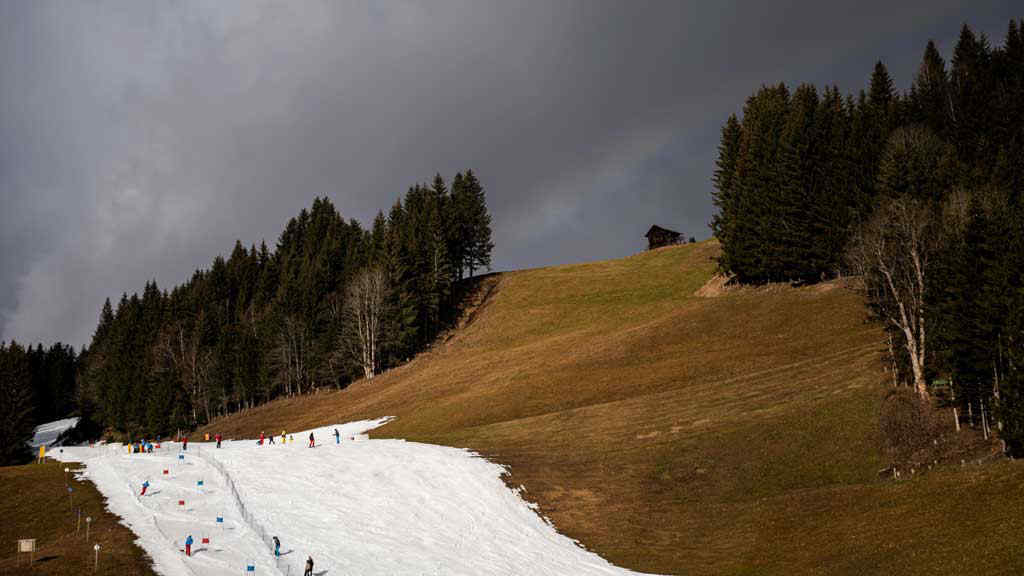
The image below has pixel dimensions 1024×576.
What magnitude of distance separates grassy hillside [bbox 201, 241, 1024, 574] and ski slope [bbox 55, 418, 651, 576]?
315 centimetres

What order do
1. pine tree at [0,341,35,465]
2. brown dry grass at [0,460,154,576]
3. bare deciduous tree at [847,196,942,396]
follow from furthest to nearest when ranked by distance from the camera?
1. pine tree at [0,341,35,465]
2. bare deciduous tree at [847,196,942,396]
3. brown dry grass at [0,460,154,576]

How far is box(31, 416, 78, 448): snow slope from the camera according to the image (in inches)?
5069

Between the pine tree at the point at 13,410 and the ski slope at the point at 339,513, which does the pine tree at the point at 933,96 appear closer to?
the ski slope at the point at 339,513

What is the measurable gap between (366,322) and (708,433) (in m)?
64.0

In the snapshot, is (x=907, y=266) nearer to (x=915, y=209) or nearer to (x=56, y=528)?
(x=915, y=209)

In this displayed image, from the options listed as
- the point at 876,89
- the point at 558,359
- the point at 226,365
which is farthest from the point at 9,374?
the point at 876,89

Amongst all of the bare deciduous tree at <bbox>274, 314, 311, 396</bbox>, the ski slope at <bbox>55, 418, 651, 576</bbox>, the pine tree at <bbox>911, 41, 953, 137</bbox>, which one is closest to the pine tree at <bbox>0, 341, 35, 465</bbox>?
the bare deciduous tree at <bbox>274, 314, 311, 396</bbox>

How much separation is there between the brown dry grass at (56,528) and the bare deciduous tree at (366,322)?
52.2m

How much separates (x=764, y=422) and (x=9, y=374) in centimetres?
9263

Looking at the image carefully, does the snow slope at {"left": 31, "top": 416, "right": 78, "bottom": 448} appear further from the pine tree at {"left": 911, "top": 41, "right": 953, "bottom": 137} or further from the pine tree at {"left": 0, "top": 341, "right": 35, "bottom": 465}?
the pine tree at {"left": 911, "top": 41, "right": 953, "bottom": 137}

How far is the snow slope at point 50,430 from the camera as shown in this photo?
422ft

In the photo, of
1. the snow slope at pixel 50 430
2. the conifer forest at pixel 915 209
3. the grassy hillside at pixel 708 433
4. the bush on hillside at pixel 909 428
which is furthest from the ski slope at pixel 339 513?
the snow slope at pixel 50 430

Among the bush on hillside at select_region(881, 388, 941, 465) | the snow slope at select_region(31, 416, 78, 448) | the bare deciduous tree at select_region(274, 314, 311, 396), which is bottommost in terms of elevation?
the snow slope at select_region(31, 416, 78, 448)

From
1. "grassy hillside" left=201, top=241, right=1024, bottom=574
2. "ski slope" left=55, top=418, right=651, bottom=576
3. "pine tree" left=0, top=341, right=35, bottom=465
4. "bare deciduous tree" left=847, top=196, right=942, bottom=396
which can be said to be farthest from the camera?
"pine tree" left=0, top=341, right=35, bottom=465
